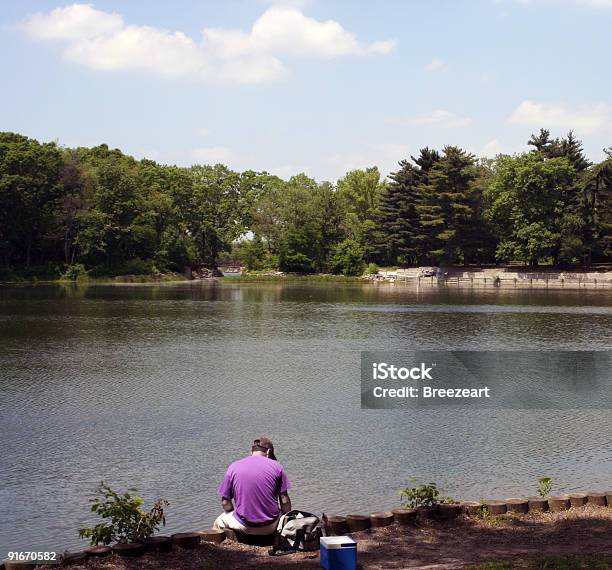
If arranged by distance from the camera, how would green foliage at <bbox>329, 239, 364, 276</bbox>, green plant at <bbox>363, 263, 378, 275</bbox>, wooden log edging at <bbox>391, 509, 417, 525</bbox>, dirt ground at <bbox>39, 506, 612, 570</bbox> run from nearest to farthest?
dirt ground at <bbox>39, 506, 612, 570</bbox>, wooden log edging at <bbox>391, 509, 417, 525</bbox>, green plant at <bbox>363, 263, 378, 275</bbox>, green foliage at <bbox>329, 239, 364, 276</bbox>

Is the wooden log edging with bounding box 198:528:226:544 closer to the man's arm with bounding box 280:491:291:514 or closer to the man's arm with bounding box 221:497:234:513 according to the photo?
the man's arm with bounding box 221:497:234:513

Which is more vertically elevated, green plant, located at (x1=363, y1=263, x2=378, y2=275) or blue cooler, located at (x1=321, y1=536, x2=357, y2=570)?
green plant, located at (x1=363, y1=263, x2=378, y2=275)

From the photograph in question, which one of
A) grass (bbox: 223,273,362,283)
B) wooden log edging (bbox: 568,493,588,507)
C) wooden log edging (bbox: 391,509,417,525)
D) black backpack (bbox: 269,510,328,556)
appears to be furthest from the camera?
grass (bbox: 223,273,362,283)

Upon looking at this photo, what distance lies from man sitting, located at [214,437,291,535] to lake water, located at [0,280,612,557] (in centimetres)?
252

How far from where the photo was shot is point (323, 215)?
118500 mm

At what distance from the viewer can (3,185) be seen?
287ft

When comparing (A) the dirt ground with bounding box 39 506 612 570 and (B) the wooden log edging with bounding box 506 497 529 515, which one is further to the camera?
(B) the wooden log edging with bounding box 506 497 529 515

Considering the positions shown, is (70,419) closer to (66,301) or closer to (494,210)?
(66,301)

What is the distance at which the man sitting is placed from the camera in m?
9.72

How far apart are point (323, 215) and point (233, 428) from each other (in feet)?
330

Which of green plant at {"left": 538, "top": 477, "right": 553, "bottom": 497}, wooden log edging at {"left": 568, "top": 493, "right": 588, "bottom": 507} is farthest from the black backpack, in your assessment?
green plant at {"left": 538, "top": 477, "right": 553, "bottom": 497}

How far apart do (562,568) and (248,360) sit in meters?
23.4

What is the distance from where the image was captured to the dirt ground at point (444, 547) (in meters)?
8.88

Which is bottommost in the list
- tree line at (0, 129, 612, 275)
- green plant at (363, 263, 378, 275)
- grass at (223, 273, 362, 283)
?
grass at (223, 273, 362, 283)
